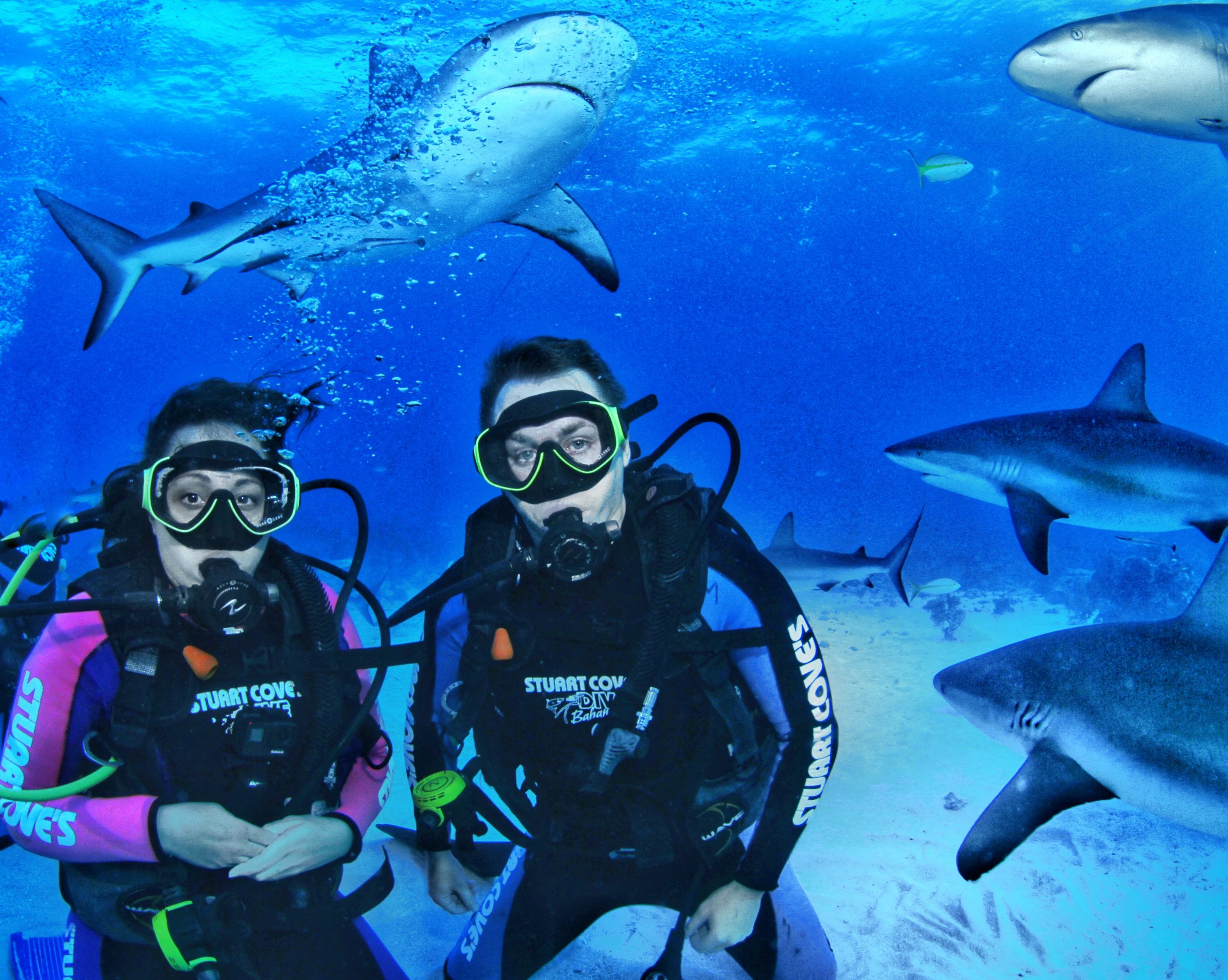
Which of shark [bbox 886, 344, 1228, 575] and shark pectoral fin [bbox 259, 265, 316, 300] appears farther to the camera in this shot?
shark pectoral fin [bbox 259, 265, 316, 300]

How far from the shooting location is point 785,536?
22.1 ft

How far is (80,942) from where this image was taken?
7.07 feet

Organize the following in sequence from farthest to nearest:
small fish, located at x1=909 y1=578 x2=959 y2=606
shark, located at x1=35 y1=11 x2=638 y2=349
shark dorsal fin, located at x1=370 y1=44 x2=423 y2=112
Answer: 1. small fish, located at x1=909 y1=578 x2=959 y2=606
2. shark dorsal fin, located at x1=370 y1=44 x2=423 y2=112
3. shark, located at x1=35 y1=11 x2=638 y2=349

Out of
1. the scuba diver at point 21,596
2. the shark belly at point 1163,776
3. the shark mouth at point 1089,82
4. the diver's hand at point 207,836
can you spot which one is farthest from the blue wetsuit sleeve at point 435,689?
the shark mouth at point 1089,82

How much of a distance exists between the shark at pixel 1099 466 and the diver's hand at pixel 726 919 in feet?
8.26

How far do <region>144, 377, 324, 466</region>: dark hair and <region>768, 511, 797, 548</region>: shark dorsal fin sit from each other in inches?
196

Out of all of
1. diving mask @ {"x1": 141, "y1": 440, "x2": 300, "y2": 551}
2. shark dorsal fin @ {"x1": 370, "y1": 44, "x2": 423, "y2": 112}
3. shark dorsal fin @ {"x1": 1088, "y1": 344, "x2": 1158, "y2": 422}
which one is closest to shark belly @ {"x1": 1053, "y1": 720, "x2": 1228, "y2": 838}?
shark dorsal fin @ {"x1": 1088, "y1": 344, "x2": 1158, "y2": 422}

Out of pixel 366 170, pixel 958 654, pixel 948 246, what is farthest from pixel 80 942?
pixel 948 246

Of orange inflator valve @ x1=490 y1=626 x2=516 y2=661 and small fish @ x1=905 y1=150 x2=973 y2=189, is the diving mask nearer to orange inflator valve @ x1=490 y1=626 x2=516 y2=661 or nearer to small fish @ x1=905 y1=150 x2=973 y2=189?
orange inflator valve @ x1=490 y1=626 x2=516 y2=661

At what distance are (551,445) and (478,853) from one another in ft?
6.40

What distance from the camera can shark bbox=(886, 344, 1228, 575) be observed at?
11.3ft

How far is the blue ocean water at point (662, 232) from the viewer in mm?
11820

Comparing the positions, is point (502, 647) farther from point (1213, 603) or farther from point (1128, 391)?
point (1128, 391)

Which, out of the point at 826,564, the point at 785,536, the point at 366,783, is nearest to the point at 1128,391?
the point at 826,564
